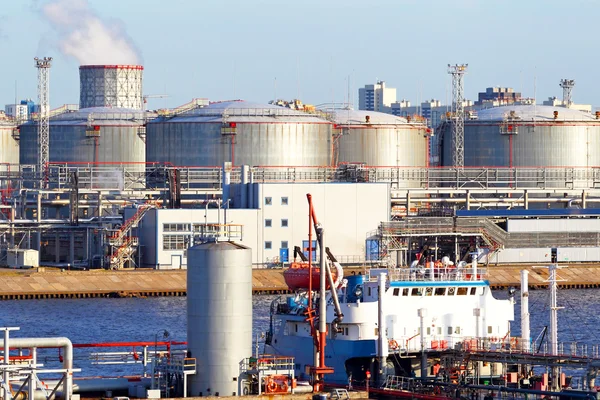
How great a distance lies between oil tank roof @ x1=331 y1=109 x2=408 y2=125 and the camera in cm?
15875

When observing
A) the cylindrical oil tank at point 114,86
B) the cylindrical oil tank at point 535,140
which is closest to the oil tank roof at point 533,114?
the cylindrical oil tank at point 535,140

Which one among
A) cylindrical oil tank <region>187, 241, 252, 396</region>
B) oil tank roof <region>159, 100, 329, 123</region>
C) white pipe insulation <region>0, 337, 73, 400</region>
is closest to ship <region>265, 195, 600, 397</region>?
cylindrical oil tank <region>187, 241, 252, 396</region>

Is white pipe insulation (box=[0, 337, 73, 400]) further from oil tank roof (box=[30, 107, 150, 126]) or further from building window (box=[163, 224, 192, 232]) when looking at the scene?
oil tank roof (box=[30, 107, 150, 126])

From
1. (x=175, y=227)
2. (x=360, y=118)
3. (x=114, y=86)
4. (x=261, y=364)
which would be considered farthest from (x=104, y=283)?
(x=114, y=86)

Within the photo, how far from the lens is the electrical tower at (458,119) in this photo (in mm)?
154750

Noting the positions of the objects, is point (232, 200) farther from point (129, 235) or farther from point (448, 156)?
point (448, 156)

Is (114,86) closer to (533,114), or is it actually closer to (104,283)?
(533,114)

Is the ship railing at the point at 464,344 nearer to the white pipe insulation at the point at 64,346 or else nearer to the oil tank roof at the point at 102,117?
the white pipe insulation at the point at 64,346

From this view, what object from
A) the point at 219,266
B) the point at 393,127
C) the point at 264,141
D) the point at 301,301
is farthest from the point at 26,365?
the point at 393,127

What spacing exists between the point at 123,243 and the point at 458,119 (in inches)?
1733

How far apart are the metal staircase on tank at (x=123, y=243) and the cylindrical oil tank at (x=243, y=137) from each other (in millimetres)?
21980

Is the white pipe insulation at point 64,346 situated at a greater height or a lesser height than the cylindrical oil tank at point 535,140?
lesser

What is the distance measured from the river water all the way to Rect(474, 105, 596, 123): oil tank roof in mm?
40677

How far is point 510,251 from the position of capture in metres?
130
